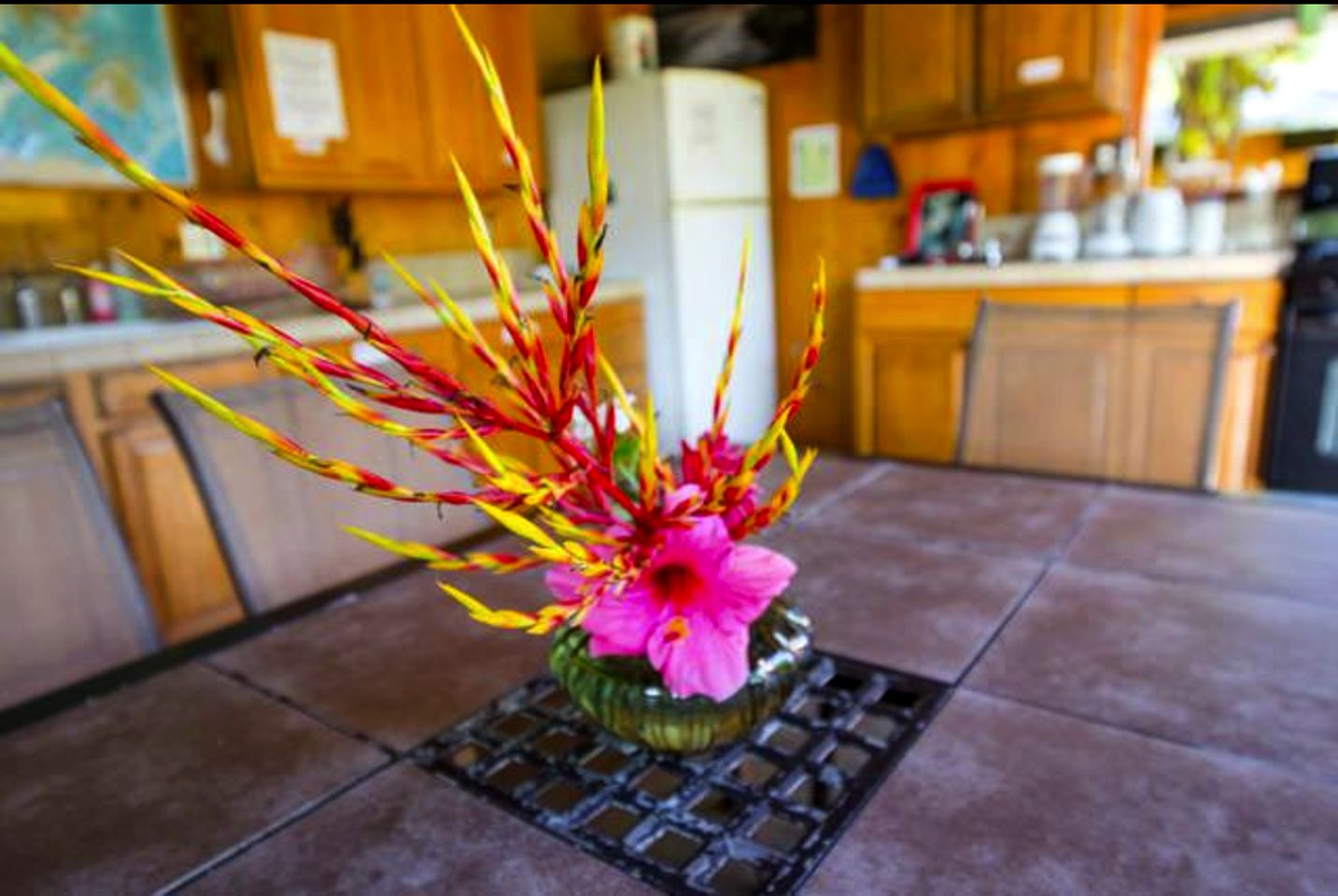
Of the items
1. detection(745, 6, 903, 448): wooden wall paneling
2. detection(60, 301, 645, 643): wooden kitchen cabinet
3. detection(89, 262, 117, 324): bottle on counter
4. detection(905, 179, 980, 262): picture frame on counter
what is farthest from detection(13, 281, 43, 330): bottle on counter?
detection(905, 179, 980, 262): picture frame on counter

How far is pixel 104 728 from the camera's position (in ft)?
2.34

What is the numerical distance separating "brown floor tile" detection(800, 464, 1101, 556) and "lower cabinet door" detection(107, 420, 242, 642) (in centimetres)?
158

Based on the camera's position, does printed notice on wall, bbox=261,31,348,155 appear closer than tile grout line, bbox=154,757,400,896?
No

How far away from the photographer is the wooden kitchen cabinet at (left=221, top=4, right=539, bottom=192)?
2596mm

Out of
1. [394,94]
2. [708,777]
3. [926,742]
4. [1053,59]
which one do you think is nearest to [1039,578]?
[926,742]

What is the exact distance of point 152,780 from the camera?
2.10 feet

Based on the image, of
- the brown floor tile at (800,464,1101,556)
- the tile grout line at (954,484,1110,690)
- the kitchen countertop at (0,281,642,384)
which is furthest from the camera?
the kitchen countertop at (0,281,642,384)

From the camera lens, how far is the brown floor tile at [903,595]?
78cm

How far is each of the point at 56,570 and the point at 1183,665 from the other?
3.72 ft

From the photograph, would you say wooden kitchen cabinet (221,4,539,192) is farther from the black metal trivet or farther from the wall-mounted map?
the black metal trivet

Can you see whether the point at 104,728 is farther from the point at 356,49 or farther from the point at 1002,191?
the point at 1002,191

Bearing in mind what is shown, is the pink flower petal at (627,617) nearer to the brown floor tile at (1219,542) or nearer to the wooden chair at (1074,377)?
the brown floor tile at (1219,542)

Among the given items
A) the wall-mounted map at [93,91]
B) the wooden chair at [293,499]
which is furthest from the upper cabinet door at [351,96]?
the wooden chair at [293,499]

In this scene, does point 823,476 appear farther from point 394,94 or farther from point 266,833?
point 394,94
